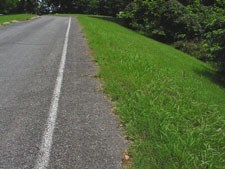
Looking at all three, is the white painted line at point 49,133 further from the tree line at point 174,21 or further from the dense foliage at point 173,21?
the dense foliage at point 173,21

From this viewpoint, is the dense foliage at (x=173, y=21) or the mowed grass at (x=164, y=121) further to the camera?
the dense foliage at (x=173, y=21)

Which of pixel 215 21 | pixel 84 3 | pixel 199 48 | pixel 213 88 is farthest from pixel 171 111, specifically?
pixel 84 3

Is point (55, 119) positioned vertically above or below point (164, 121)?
below

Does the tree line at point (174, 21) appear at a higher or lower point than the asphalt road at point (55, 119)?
lower

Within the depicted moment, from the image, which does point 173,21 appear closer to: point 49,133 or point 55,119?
point 55,119

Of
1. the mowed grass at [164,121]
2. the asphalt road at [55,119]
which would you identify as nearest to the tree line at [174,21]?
the mowed grass at [164,121]

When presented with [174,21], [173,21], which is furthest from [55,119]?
[173,21]

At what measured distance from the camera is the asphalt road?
17.2 ft

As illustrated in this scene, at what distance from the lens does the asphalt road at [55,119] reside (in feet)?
17.2

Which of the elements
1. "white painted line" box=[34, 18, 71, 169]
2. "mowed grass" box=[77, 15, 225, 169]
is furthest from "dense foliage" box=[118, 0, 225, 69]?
"white painted line" box=[34, 18, 71, 169]

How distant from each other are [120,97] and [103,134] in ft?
6.82

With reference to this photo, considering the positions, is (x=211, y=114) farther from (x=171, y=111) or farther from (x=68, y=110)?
(x=68, y=110)

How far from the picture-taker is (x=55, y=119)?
6.68m

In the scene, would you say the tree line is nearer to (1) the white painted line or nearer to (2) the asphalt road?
(2) the asphalt road
